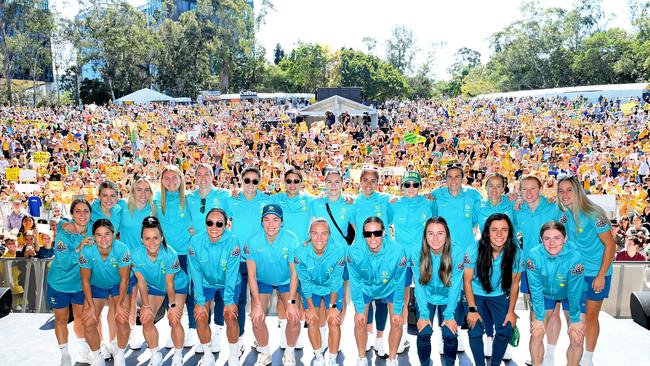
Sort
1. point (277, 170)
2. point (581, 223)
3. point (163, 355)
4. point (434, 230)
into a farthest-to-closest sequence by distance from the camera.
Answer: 1. point (277, 170)
2. point (163, 355)
3. point (581, 223)
4. point (434, 230)

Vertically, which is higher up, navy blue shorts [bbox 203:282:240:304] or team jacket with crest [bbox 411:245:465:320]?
team jacket with crest [bbox 411:245:465:320]

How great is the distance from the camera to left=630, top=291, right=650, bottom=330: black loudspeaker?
5812 millimetres

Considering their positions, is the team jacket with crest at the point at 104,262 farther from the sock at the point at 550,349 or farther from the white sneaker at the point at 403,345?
the sock at the point at 550,349

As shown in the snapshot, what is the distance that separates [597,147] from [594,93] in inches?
608

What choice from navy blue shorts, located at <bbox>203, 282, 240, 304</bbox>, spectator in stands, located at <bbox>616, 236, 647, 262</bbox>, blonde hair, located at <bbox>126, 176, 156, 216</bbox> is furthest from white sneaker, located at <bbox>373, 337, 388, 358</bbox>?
spectator in stands, located at <bbox>616, 236, 647, 262</bbox>

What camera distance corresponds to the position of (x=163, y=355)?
17.8ft

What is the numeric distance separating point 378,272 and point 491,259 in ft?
3.07

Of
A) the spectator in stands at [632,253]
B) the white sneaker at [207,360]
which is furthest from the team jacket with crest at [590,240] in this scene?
the white sneaker at [207,360]

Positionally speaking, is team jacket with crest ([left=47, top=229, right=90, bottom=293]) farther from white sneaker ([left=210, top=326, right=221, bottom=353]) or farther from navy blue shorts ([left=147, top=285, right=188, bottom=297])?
white sneaker ([left=210, top=326, right=221, bottom=353])

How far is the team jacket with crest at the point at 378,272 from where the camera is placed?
4.80 m

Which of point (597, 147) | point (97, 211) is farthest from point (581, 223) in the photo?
point (597, 147)

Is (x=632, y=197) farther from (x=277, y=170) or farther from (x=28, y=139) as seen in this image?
(x=28, y=139)

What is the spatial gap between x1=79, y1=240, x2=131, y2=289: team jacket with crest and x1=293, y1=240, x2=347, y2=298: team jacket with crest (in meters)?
1.51

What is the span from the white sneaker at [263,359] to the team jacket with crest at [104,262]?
4.73ft
